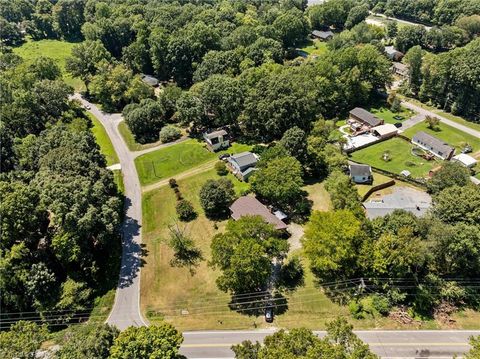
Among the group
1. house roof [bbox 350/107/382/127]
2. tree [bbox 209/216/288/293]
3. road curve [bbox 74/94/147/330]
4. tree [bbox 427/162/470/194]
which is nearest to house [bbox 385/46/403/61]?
house roof [bbox 350/107/382/127]

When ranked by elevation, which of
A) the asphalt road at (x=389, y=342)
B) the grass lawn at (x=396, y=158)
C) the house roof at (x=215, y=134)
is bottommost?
the grass lawn at (x=396, y=158)

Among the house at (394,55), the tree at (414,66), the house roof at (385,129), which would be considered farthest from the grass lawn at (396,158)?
the house at (394,55)

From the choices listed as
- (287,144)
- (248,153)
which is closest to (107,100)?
(248,153)

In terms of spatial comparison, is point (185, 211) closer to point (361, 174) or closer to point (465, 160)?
point (361, 174)

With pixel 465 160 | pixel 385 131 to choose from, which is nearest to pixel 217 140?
pixel 385 131

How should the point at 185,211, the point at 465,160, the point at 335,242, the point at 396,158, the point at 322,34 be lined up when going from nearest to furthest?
the point at 335,242 → the point at 185,211 → the point at 465,160 → the point at 396,158 → the point at 322,34

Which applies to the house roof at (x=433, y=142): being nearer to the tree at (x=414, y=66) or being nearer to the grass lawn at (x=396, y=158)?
the grass lawn at (x=396, y=158)
